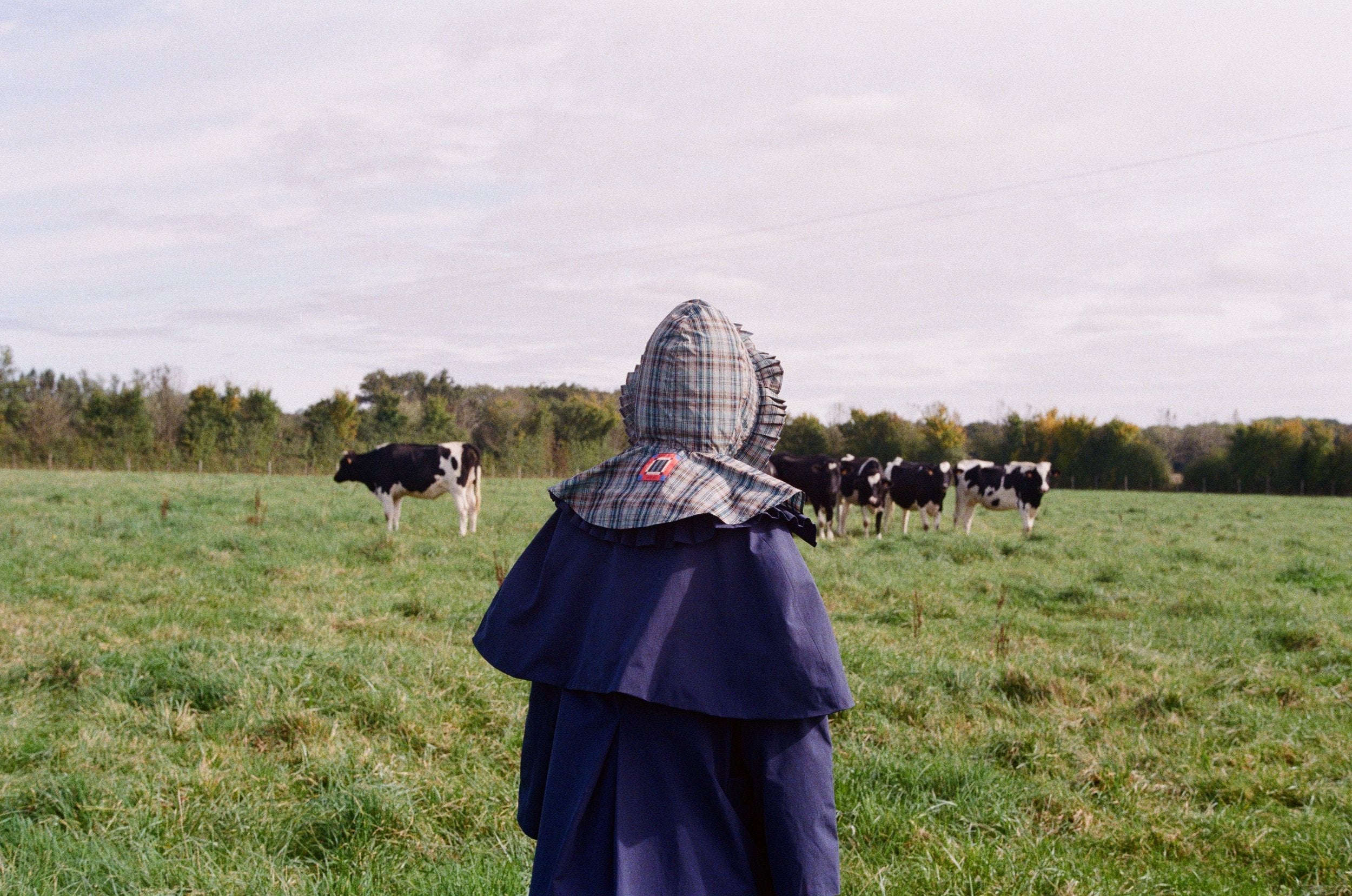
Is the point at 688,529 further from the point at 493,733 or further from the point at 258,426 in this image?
the point at 258,426

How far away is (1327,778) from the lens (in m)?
4.82

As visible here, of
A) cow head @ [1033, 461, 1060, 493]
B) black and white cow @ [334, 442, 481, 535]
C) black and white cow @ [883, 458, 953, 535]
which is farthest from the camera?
black and white cow @ [883, 458, 953, 535]

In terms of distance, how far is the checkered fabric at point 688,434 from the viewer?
77.2 inches

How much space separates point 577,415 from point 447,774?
44.0 metres

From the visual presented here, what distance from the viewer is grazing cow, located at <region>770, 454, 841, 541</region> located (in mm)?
18312

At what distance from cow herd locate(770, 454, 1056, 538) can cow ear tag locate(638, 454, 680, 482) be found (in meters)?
15.9

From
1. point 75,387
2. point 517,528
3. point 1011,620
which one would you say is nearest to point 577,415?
point 75,387

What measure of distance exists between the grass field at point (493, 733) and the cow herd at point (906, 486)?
792 centimetres

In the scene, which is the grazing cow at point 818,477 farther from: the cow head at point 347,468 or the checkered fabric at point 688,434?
the checkered fabric at point 688,434

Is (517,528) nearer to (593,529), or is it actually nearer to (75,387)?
(593,529)

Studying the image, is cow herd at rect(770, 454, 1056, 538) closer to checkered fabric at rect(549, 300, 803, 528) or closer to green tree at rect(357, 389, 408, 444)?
checkered fabric at rect(549, 300, 803, 528)

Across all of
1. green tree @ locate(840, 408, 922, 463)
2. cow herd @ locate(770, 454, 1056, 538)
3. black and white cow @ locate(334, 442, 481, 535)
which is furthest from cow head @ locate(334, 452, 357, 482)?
green tree @ locate(840, 408, 922, 463)

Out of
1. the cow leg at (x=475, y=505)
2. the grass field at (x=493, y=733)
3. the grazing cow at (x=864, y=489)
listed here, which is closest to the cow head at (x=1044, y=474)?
the grazing cow at (x=864, y=489)

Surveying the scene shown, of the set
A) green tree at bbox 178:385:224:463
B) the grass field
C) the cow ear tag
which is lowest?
the grass field
